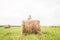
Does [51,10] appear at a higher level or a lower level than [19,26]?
higher

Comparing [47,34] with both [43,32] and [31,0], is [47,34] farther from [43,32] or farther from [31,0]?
[31,0]

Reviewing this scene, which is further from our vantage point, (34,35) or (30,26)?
(30,26)

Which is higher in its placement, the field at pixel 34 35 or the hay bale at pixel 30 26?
the hay bale at pixel 30 26

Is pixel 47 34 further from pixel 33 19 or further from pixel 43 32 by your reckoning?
pixel 33 19

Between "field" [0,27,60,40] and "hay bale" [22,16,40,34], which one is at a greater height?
"hay bale" [22,16,40,34]

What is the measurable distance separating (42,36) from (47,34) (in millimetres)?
205

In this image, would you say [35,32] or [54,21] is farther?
[54,21]

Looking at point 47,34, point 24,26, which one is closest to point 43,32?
point 47,34

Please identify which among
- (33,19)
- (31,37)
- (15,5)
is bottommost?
(31,37)

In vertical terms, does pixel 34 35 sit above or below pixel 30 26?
below

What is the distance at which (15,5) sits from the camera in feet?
15.0

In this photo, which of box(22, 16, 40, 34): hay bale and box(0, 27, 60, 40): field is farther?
box(22, 16, 40, 34): hay bale

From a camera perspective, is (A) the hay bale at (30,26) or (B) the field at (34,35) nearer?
(B) the field at (34,35)

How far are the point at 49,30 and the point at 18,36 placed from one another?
0.80 metres
